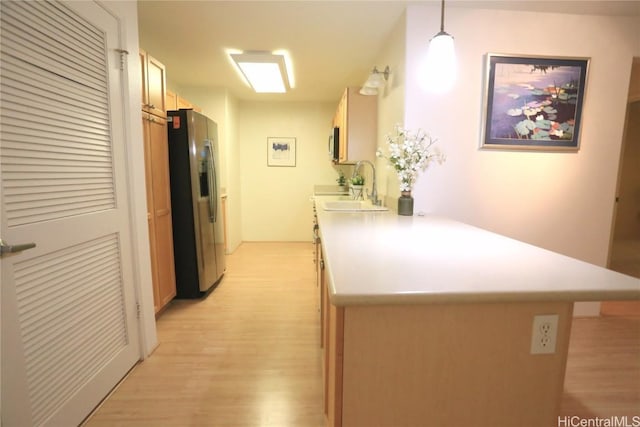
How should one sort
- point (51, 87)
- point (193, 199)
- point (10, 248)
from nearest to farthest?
1. point (10, 248)
2. point (51, 87)
3. point (193, 199)

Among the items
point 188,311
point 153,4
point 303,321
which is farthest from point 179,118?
point 303,321

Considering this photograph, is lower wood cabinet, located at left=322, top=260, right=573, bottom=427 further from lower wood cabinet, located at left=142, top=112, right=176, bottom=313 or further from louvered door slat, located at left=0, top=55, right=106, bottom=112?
lower wood cabinet, located at left=142, top=112, right=176, bottom=313

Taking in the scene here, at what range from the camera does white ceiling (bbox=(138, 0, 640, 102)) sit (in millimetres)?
1988

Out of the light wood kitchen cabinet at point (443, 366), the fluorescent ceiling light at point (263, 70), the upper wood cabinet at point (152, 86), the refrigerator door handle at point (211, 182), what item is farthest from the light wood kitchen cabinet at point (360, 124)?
the light wood kitchen cabinet at point (443, 366)

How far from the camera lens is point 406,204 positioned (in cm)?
204

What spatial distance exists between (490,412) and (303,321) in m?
1.67

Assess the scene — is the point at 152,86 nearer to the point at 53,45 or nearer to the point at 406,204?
the point at 53,45

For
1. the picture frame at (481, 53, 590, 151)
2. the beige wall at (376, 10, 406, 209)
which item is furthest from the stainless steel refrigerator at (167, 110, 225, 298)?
the picture frame at (481, 53, 590, 151)

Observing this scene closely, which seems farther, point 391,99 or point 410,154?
point 391,99

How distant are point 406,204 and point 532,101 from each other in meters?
1.15

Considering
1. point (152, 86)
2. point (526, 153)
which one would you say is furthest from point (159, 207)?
point (526, 153)

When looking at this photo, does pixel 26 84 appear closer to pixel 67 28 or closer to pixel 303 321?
pixel 67 28

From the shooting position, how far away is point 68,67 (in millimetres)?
1286

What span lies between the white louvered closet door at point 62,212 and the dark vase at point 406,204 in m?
1.75
